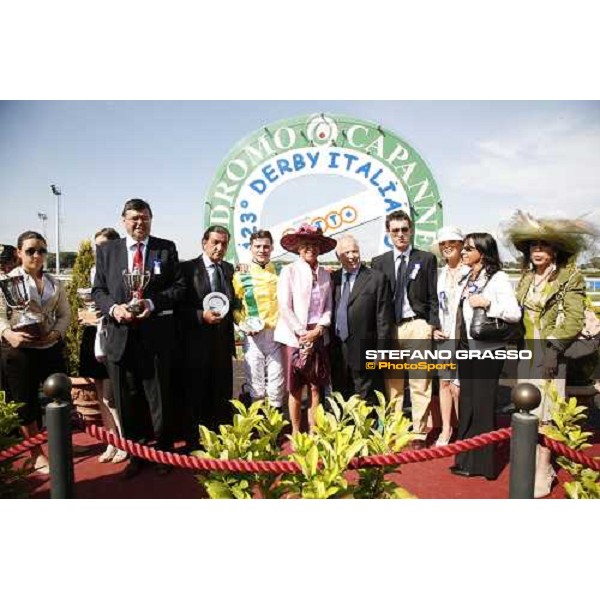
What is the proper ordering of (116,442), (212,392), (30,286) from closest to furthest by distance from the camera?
(116,442) → (30,286) → (212,392)

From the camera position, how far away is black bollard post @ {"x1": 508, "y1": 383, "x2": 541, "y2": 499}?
Result: 2230 mm

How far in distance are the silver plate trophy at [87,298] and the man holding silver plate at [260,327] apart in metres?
1.00

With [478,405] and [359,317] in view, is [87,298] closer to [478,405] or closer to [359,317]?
[359,317]

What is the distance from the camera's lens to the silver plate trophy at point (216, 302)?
3.44 meters

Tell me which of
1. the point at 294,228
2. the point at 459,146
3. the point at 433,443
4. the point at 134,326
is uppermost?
the point at 459,146

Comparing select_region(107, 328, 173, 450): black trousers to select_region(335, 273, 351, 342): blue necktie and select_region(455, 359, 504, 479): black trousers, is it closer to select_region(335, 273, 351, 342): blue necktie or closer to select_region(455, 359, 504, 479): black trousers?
select_region(335, 273, 351, 342): blue necktie

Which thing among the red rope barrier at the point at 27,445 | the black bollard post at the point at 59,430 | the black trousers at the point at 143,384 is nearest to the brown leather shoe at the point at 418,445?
the black trousers at the point at 143,384

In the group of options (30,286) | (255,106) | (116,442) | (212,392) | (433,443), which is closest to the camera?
(116,442)

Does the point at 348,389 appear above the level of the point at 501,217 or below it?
below

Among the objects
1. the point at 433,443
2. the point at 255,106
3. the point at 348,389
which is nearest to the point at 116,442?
the point at 348,389

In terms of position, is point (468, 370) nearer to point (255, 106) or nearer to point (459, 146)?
point (459, 146)

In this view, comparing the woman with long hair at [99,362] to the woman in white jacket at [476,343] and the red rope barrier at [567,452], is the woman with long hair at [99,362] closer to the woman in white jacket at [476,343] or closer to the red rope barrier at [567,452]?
the woman in white jacket at [476,343]
